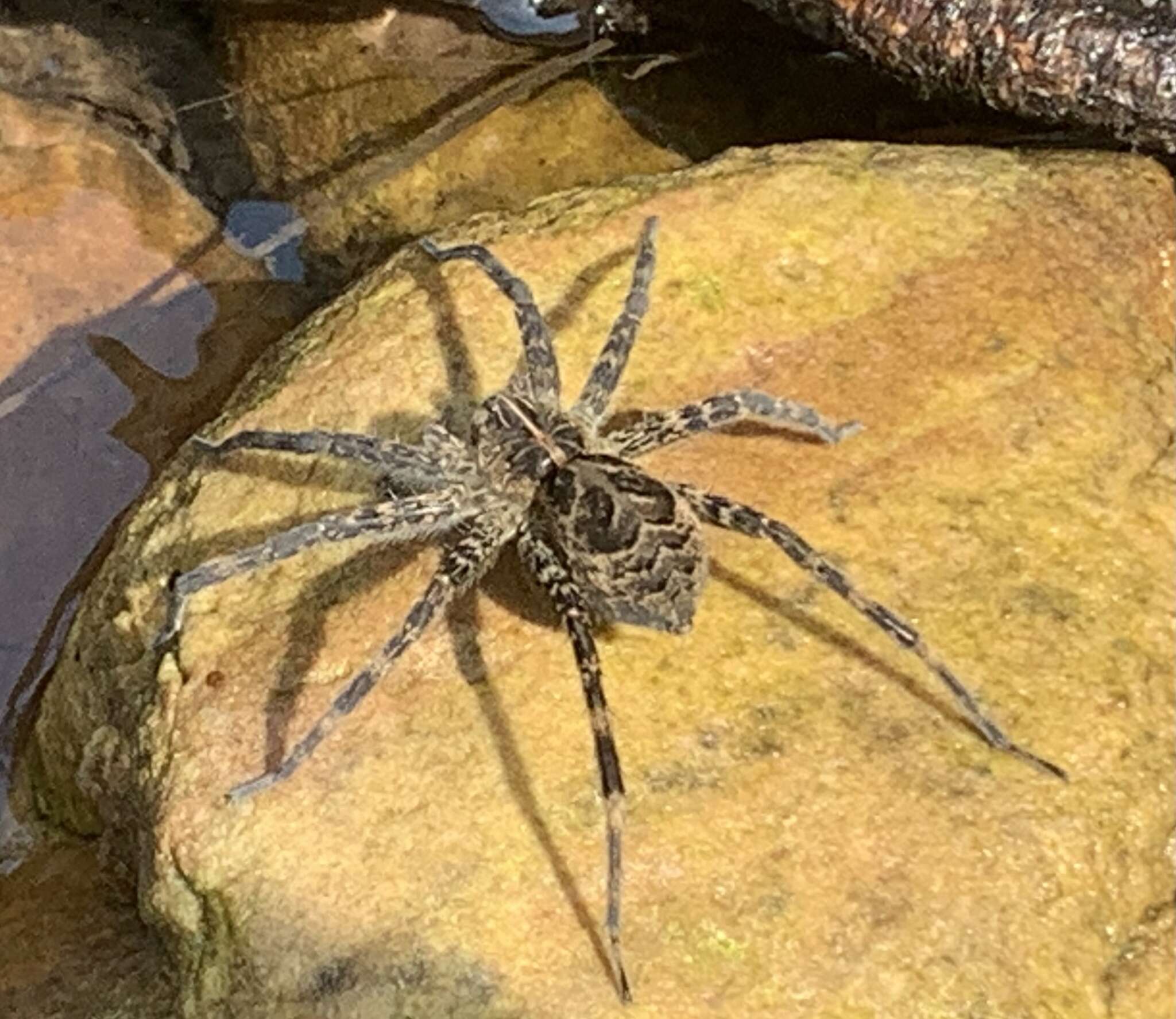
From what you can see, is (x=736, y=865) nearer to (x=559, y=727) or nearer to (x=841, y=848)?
(x=841, y=848)

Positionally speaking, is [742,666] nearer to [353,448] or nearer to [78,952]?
[353,448]

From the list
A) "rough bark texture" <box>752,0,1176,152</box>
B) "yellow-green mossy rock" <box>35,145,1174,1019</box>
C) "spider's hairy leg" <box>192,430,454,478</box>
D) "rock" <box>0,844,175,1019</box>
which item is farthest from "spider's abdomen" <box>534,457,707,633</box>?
"rough bark texture" <box>752,0,1176,152</box>

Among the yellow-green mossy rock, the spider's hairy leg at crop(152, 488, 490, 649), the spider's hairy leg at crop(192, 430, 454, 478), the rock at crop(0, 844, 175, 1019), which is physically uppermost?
the spider's hairy leg at crop(192, 430, 454, 478)

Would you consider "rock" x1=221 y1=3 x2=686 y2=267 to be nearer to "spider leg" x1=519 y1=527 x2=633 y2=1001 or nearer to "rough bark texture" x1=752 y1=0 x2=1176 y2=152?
"rough bark texture" x1=752 y1=0 x2=1176 y2=152

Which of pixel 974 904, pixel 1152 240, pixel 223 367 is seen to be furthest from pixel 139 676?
pixel 1152 240

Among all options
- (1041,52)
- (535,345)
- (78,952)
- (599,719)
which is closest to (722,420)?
(535,345)

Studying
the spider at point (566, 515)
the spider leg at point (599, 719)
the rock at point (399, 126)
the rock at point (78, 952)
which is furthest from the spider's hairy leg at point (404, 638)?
the rock at point (399, 126)

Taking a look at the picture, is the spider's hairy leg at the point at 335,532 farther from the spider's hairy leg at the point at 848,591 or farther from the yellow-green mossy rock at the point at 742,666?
the spider's hairy leg at the point at 848,591
